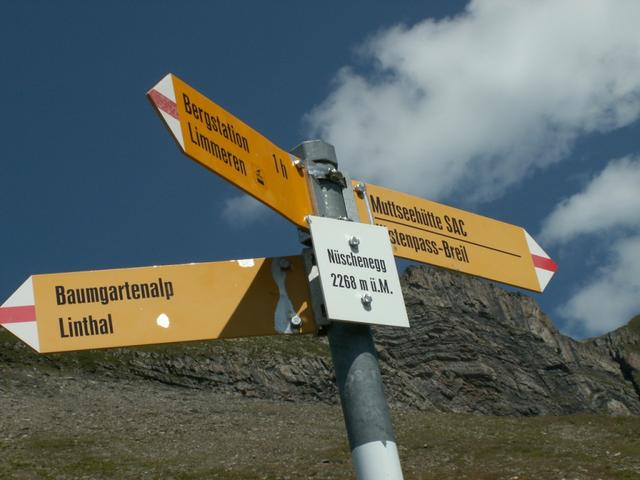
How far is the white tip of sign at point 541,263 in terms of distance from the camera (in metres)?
5.75

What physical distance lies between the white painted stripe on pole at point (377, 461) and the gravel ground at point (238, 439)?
34.1m

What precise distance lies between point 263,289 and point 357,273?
54 centimetres

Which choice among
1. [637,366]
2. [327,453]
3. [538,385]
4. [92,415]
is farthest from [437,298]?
[637,366]

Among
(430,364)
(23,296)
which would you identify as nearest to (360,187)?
(23,296)

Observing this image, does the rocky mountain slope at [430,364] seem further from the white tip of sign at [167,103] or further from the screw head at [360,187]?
the white tip of sign at [167,103]

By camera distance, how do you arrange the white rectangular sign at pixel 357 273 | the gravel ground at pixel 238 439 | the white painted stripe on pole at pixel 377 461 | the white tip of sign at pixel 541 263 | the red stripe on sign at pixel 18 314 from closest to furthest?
1. the white painted stripe on pole at pixel 377 461
2. the white rectangular sign at pixel 357 273
3. the red stripe on sign at pixel 18 314
4. the white tip of sign at pixel 541 263
5. the gravel ground at pixel 238 439

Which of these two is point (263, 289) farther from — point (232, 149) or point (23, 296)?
point (23, 296)

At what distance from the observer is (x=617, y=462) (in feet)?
131

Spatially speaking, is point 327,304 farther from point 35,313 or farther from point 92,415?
point 92,415

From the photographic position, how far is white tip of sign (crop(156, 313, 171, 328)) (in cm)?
467

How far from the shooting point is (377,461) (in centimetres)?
408

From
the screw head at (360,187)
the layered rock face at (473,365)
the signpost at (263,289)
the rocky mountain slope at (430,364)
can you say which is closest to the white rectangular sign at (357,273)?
the signpost at (263,289)

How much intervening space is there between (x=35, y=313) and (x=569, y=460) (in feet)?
124

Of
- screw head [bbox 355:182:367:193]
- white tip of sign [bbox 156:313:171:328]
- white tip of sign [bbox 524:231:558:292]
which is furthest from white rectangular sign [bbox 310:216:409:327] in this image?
white tip of sign [bbox 524:231:558:292]
